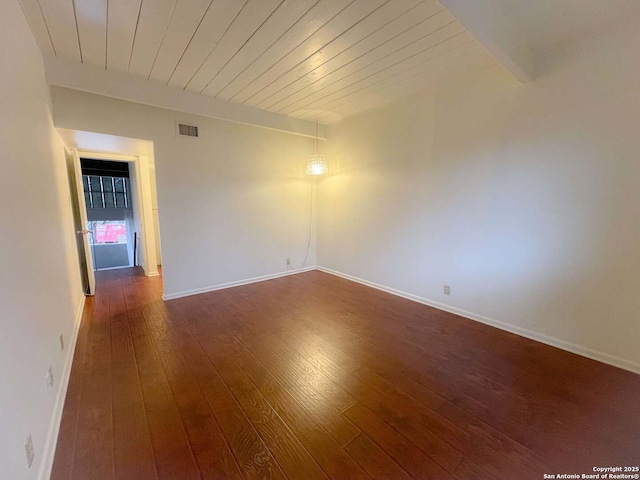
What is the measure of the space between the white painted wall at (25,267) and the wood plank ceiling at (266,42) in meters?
0.38

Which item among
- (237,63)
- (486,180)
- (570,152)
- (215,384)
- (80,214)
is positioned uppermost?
(237,63)

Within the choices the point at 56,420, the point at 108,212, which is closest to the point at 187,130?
the point at 56,420

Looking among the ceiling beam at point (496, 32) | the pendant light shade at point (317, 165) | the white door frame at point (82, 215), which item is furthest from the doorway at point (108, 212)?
the ceiling beam at point (496, 32)

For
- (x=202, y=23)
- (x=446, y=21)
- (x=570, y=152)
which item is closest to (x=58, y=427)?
(x=202, y=23)

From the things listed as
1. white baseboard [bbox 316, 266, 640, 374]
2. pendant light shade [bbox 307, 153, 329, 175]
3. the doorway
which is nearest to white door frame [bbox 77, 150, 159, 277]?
pendant light shade [bbox 307, 153, 329, 175]

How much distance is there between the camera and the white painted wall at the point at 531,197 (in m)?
2.07

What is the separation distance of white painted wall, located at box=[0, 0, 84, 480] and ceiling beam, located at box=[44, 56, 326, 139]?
0.31m

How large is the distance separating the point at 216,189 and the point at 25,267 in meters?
2.64

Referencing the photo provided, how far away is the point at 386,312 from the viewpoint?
320 centimetres

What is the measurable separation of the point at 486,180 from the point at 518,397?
6.53 ft

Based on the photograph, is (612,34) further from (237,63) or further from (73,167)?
(73,167)

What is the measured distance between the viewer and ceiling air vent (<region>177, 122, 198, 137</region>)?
351 centimetres

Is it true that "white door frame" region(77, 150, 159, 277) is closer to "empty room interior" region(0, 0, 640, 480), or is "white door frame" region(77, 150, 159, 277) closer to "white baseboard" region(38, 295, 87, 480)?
"empty room interior" region(0, 0, 640, 480)

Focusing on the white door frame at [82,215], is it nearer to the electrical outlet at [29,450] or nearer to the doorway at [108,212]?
the electrical outlet at [29,450]
